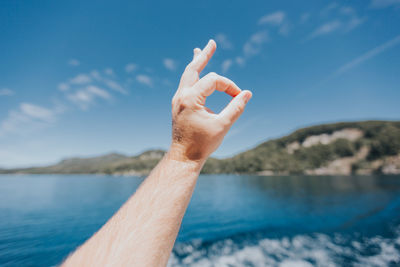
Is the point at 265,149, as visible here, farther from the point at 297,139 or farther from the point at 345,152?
the point at 345,152

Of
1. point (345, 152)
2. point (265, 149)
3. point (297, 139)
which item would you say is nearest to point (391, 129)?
point (345, 152)

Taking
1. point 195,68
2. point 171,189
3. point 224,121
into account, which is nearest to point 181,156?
point 171,189

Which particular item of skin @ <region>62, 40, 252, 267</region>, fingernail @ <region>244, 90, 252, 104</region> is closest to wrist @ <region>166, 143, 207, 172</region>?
skin @ <region>62, 40, 252, 267</region>

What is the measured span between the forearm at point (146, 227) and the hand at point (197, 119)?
16 centimetres

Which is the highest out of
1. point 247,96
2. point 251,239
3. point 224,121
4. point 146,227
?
point 247,96

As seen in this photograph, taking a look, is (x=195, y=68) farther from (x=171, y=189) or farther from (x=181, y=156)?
(x=171, y=189)

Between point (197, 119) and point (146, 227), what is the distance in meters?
0.79

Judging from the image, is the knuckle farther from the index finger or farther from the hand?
the index finger

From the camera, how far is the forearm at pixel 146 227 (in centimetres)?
106

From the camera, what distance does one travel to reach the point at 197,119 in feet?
4.41

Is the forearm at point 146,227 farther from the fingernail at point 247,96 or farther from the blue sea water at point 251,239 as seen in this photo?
the blue sea water at point 251,239

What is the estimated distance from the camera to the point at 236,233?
30.3 ft

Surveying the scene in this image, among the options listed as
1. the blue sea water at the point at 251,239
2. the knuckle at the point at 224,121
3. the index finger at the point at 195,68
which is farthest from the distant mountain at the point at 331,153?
the knuckle at the point at 224,121

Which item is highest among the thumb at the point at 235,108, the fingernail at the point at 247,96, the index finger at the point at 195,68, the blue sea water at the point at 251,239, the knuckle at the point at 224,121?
the index finger at the point at 195,68
